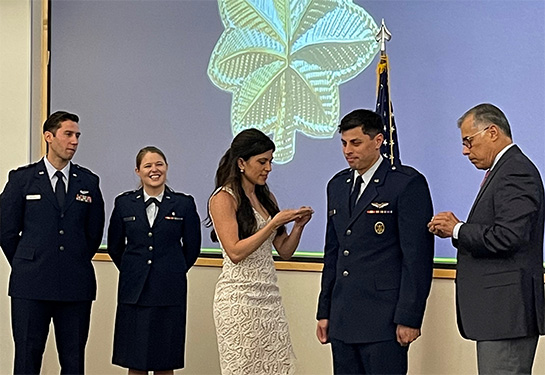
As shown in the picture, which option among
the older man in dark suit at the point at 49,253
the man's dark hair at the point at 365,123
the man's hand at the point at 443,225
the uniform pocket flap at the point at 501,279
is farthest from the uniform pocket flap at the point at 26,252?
the uniform pocket flap at the point at 501,279

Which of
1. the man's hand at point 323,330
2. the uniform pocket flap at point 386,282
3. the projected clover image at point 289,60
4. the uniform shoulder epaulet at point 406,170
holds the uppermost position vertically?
the projected clover image at point 289,60

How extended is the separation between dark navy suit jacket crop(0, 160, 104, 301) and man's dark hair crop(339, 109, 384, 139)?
148 cm

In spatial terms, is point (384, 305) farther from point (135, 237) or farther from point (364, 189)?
point (135, 237)

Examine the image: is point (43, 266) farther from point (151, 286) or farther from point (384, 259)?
point (384, 259)

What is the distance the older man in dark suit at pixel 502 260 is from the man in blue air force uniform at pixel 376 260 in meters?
0.12

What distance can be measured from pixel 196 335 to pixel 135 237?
1107 mm

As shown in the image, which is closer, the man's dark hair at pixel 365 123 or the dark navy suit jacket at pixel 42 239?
the man's dark hair at pixel 365 123

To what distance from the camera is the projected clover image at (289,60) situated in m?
4.52

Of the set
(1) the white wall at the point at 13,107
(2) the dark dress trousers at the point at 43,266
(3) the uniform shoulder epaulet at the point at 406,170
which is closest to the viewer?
(3) the uniform shoulder epaulet at the point at 406,170

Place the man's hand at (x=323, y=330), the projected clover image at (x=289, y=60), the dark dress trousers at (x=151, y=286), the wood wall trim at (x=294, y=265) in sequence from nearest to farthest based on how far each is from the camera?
1. the man's hand at (x=323, y=330)
2. the dark dress trousers at (x=151, y=286)
3. the wood wall trim at (x=294, y=265)
4. the projected clover image at (x=289, y=60)

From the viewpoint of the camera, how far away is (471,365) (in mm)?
4027

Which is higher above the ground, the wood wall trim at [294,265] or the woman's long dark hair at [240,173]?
the woman's long dark hair at [240,173]

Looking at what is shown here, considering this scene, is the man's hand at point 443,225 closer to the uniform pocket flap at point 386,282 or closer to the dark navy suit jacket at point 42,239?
the uniform pocket flap at point 386,282

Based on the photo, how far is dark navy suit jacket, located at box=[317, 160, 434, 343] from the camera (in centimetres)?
295
